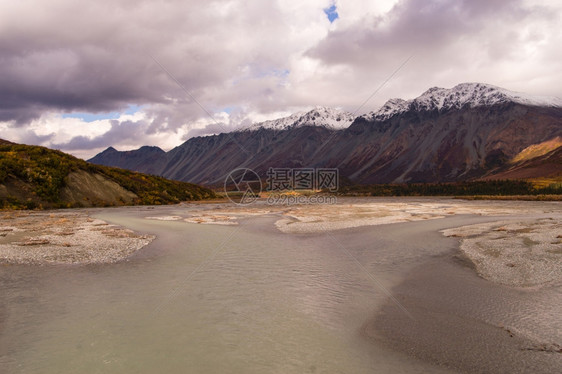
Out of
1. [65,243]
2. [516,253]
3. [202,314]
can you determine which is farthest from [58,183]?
[516,253]

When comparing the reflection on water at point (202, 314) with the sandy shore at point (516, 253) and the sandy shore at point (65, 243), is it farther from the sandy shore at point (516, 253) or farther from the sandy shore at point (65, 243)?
the sandy shore at point (516, 253)

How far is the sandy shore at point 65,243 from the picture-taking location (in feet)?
66.4

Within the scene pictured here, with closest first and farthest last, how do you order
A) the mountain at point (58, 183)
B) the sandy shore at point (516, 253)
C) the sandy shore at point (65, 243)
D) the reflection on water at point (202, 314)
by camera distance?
the reflection on water at point (202, 314), the sandy shore at point (516, 253), the sandy shore at point (65, 243), the mountain at point (58, 183)

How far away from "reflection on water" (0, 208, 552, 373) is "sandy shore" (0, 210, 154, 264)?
1.87 metres

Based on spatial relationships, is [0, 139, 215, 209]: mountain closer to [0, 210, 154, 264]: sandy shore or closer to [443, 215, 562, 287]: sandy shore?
[0, 210, 154, 264]: sandy shore

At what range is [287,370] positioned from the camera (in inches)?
347

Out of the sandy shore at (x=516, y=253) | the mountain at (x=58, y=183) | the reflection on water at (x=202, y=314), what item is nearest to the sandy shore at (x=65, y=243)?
the reflection on water at (x=202, y=314)

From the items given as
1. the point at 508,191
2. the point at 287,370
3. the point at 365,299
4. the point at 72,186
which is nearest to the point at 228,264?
the point at 365,299

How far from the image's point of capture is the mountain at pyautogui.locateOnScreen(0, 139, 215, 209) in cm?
5347

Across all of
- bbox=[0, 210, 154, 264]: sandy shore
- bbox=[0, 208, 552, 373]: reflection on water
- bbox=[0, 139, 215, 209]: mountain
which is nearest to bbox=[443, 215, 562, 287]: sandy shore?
bbox=[0, 208, 552, 373]: reflection on water

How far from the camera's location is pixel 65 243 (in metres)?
24.0

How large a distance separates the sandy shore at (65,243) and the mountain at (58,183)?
83.4 feet

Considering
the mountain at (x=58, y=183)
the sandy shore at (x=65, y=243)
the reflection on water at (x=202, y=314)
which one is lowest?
the reflection on water at (x=202, y=314)

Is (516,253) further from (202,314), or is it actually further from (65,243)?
(65,243)
